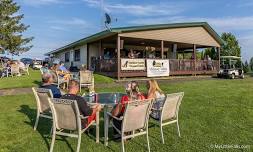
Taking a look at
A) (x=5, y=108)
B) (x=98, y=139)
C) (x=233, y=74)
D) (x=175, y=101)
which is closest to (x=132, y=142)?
(x=98, y=139)

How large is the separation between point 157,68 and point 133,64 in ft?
7.62

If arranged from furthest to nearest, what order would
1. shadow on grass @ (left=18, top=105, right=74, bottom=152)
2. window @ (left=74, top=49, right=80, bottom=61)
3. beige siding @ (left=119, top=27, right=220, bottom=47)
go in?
window @ (left=74, top=49, right=80, bottom=61)
beige siding @ (left=119, top=27, right=220, bottom=47)
shadow on grass @ (left=18, top=105, right=74, bottom=152)

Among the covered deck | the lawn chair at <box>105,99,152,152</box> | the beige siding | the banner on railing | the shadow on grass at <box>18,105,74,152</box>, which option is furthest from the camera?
the beige siding

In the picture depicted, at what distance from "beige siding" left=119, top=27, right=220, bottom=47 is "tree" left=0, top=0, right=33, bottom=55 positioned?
75.4ft

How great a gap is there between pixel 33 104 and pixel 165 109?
18.0 ft

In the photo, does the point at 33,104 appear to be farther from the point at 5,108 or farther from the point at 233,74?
the point at 233,74

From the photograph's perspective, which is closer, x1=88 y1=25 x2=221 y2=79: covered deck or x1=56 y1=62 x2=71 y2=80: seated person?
x1=56 y1=62 x2=71 y2=80: seated person

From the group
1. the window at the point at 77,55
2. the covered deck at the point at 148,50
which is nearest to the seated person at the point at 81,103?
the covered deck at the point at 148,50

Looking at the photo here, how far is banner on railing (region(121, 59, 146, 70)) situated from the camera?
19.5 m

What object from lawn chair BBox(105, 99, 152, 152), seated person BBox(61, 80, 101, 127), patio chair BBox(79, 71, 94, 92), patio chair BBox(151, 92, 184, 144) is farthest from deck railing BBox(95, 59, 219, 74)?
lawn chair BBox(105, 99, 152, 152)

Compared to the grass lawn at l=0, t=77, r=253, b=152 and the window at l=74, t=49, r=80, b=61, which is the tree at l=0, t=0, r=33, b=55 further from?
the grass lawn at l=0, t=77, r=253, b=152

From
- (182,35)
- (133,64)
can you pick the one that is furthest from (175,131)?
(182,35)

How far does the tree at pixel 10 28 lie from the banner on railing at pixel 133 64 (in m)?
23.6

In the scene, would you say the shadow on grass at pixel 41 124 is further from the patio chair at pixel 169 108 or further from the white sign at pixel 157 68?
the white sign at pixel 157 68
